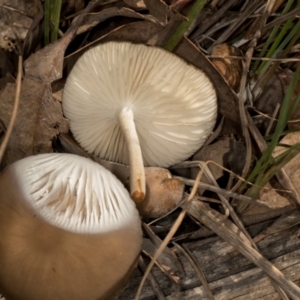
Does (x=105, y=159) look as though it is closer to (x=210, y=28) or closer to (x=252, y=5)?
(x=210, y=28)

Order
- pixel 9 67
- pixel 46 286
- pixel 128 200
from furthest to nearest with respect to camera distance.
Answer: pixel 9 67 < pixel 128 200 < pixel 46 286

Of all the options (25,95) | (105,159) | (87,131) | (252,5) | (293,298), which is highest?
(252,5)

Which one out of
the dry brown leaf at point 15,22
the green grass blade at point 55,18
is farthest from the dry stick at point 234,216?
the dry brown leaf at point 15,22

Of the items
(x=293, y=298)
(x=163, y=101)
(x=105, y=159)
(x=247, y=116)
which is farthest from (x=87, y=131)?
(x=293, y=298)

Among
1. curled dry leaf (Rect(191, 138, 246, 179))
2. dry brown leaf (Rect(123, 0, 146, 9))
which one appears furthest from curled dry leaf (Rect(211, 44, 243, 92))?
dry brown leaf (Rect(123, 0, 146, 9))

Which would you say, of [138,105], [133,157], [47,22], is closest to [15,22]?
[47,22]

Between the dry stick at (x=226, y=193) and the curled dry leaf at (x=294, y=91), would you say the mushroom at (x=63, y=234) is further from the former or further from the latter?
the curled dry leaf at (x=294, y=91)
